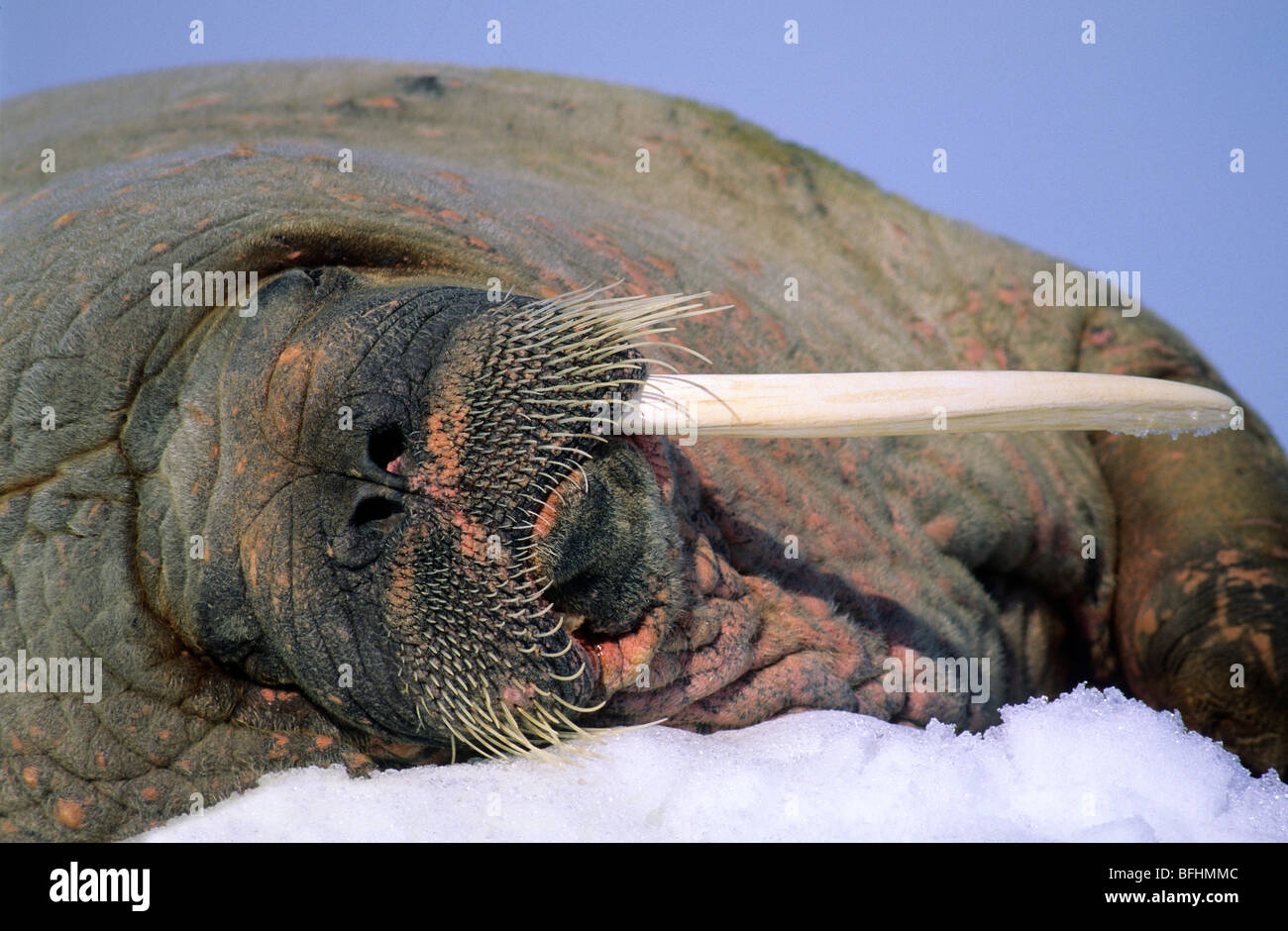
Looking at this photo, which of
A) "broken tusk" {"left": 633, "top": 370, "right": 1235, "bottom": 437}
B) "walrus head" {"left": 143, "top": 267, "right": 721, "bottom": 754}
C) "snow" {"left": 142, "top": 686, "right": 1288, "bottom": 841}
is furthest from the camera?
"snow" {"left": 142, "top": 686, "right": 1288, "bottom": 841}

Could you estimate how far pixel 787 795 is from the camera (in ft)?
9.88

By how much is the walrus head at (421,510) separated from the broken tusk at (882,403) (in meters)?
0.16

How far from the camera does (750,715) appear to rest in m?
3.38

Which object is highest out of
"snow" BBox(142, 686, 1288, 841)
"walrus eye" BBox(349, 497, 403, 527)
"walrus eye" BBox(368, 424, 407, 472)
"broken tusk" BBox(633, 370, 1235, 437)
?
"broken tusk" BBox(633, 370, 1235, 437)

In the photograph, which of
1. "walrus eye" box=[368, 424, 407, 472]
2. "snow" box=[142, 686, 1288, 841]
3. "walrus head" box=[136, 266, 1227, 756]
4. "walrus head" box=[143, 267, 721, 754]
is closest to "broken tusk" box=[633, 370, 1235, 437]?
"walrus head" box=[136, 266, 1227, 756]

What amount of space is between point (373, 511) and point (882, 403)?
3.92 ft

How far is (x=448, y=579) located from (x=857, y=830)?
121 cm

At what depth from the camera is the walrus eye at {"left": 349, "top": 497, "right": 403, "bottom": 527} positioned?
2617 mm

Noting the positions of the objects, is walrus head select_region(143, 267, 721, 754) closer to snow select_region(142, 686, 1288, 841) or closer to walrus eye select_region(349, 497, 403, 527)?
walrus eye select_region(349, 497, 403, 527)

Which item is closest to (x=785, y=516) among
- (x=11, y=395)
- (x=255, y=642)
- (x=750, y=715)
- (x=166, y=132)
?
(x=750, y=715)

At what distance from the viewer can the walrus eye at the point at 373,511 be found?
262cm

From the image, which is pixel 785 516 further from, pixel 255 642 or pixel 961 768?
pixel 255 642

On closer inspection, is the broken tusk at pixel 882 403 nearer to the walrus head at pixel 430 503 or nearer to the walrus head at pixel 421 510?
the walrus head at pixel 430 503

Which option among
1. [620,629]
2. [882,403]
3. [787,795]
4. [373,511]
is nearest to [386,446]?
[373,511]
